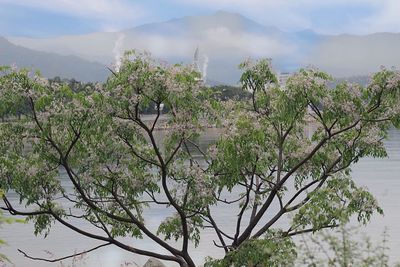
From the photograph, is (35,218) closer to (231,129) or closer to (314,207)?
(231,129)

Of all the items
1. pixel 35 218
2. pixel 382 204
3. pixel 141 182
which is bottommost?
pixel 382 204

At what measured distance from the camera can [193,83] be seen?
12656mm

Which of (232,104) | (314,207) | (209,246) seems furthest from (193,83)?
(209,246)

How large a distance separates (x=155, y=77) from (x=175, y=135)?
6.21 ft

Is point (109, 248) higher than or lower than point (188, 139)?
lower

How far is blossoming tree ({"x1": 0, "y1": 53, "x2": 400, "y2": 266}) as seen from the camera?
12.5 meters

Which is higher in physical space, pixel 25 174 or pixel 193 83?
pixel 193 83

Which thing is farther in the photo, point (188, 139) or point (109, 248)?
point (109, 248)

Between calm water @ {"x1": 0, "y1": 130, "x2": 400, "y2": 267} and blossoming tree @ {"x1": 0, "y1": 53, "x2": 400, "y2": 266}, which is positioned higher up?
blossoming tree @ {"x1": 0, "y1": 53, "x2": 400, "y2": 266}

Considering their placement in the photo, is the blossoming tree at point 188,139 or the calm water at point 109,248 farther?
the calm water at point 109,248

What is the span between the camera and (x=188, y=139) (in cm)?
1425

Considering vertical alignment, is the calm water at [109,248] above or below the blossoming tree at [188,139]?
below

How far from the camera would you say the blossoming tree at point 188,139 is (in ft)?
40.9

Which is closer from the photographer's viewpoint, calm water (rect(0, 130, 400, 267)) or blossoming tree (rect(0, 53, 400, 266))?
blossoming tree (rect(0, 53, 400, 266))
